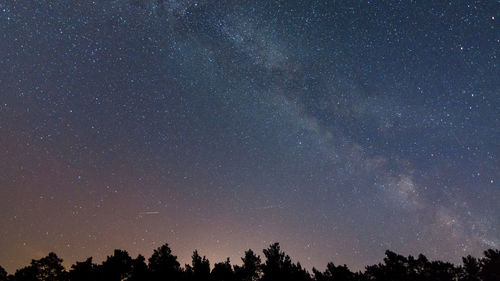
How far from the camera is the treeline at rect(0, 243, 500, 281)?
2678 cm

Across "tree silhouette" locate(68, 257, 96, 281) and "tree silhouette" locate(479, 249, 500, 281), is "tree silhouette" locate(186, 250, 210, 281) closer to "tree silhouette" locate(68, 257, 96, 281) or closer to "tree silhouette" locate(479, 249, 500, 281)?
"tree silhouette" locate(68, 257, 96, 281)

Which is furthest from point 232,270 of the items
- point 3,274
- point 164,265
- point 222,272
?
point 3,274

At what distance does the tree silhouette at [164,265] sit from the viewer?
1060 inches

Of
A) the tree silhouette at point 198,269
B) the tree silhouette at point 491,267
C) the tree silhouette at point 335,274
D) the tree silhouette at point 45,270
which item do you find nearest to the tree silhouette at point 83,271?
the tree silhouette at point 45,270

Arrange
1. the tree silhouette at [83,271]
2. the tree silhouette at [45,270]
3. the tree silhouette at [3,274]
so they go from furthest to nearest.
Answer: the tree silhouette at [3,274]
the tree silhouette at [45,270]
the tree silhouette at [83,271]

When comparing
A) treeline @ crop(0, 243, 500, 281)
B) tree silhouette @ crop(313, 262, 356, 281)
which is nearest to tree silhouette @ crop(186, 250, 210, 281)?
treeline @ crop(0, 243, 500, 281)

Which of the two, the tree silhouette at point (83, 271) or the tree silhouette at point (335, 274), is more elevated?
the tree silhouette at point (83, 271)

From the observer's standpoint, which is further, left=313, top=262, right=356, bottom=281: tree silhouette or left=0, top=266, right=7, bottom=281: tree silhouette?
left=0, top=266, right=7, bottom=281: tree silhouette

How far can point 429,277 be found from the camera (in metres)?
32.8

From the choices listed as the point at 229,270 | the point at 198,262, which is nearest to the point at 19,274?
the point at 198,262

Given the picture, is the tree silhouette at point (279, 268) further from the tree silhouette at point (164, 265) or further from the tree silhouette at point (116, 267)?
the tree silhouette at point (116, 267)

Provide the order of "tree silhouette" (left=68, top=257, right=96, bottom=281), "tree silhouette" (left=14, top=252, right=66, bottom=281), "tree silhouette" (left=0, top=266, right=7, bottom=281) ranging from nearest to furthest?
1. "tree silhouette" (left=68, top=257, right=96, bottom=281)
2. "tree silhouette" (left=14, top=252, right=66, bottom=281)
3. "tree silhouette" (left=0, top=266, right=7, bottom=281)

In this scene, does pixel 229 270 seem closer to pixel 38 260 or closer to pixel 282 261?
pixel 282 261

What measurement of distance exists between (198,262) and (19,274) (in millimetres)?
20451
